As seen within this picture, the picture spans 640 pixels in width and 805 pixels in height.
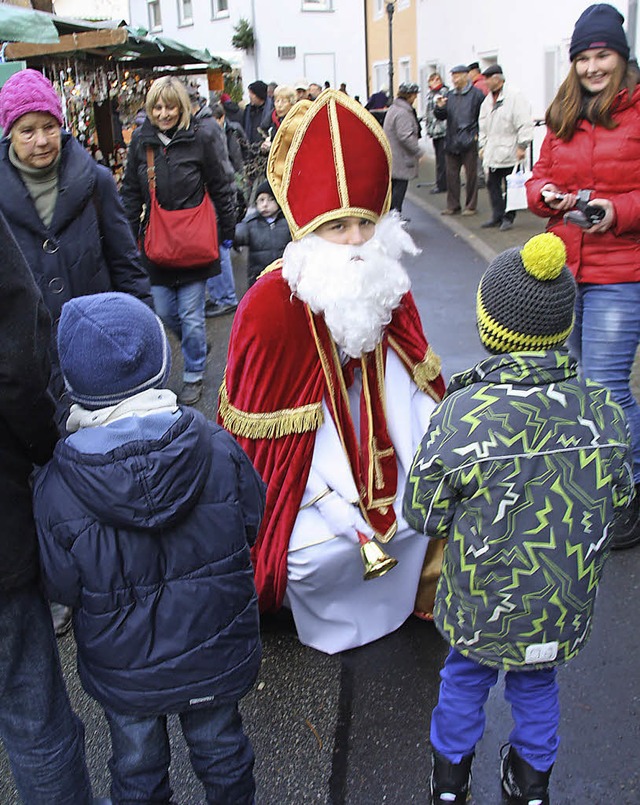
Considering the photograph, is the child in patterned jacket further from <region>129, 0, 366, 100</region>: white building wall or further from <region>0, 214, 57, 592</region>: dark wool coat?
<region>129, 0, 366, 100</region>: white building wall

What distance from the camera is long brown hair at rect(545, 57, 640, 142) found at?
298 cm

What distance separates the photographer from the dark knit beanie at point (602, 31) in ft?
9.68

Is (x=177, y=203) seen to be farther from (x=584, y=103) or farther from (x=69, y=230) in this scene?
(x=584, y=103)

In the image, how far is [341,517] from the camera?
270cm

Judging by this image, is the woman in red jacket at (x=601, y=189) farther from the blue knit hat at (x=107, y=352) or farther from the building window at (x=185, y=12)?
the building window at (x=185, y=12)

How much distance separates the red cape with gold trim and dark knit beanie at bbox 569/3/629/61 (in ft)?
4.73

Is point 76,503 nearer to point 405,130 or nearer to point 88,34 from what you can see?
point 88,34

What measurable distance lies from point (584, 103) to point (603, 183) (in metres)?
0.31

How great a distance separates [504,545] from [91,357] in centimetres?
103

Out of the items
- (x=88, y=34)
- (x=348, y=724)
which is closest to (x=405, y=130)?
(x=88, y=34)

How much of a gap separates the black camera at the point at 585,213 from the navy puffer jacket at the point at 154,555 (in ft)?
5.83

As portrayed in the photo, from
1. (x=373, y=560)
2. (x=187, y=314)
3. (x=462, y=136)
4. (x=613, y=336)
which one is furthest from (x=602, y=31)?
(x=462, y=136)

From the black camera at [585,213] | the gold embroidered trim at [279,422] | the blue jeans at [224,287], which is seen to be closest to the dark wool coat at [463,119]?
the blue jeans at [224,287]

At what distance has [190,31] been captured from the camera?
111 ft
